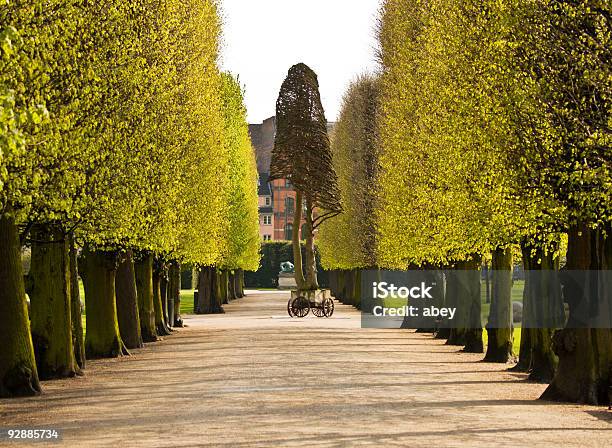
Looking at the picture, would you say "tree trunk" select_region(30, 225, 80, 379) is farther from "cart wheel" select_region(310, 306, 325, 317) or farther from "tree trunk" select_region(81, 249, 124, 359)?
"cart wheel" select_region(310, 306, 325, 317)

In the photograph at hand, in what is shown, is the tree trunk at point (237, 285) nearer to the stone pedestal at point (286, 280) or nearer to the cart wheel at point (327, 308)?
the stone pedestal at point (286, 280)

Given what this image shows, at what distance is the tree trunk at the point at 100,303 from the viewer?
3534 cm

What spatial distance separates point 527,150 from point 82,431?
996 centimetres

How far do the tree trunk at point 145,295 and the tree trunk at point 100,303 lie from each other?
8003 millimetres

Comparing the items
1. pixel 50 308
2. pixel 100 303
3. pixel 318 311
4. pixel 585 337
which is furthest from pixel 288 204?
pixel 585 337

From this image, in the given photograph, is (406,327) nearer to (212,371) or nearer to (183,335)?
(183,335)

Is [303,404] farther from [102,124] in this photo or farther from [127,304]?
[127,304]

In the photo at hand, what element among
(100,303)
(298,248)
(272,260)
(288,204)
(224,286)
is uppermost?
(288,204)

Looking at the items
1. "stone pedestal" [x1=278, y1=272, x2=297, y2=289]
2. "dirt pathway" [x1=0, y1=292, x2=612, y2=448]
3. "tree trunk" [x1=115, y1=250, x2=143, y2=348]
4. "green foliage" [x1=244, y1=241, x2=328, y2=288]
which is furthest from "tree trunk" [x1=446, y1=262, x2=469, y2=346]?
"green foliage" [x1=244, y1=241, x2=328, y2=288]

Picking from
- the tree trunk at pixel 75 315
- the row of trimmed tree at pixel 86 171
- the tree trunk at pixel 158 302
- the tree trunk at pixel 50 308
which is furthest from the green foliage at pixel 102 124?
the tree trunk at pixel 158 302

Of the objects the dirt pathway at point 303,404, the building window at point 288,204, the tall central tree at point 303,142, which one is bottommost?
the dirt pathway at point 303,404

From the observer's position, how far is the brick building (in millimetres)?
181250

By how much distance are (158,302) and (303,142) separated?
1676 centimetres

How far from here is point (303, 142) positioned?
6334 cm
